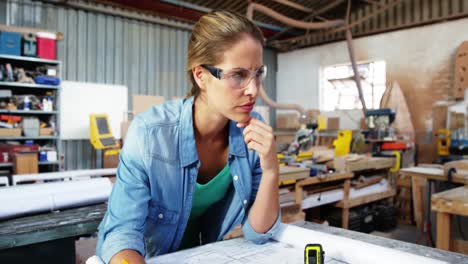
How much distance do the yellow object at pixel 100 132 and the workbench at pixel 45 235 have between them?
3.88 meters

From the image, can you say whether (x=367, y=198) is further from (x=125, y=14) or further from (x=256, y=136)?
(x=125, y=14)

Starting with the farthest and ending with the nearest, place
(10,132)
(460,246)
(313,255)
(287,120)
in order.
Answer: (287,120), (10,132), (460,246), (313,255)

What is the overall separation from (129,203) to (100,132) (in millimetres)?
4440

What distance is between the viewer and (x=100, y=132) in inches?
197

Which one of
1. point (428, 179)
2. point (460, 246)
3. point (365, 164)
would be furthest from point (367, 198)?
point (460, 246)

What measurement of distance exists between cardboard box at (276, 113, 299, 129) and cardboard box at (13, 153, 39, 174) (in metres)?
5.02

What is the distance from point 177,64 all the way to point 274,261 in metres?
6.06

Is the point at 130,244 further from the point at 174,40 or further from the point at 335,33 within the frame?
the point at 335,33

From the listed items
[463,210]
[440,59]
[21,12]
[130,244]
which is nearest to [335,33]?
[440,59]

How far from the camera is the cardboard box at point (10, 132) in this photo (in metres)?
4.36

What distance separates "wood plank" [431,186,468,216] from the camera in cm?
158

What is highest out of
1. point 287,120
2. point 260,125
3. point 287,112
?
point 287,112

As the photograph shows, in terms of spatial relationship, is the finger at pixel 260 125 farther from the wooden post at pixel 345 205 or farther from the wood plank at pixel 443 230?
the wooden post at pixel 345 205

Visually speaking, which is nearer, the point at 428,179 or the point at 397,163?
the point at 428,179
